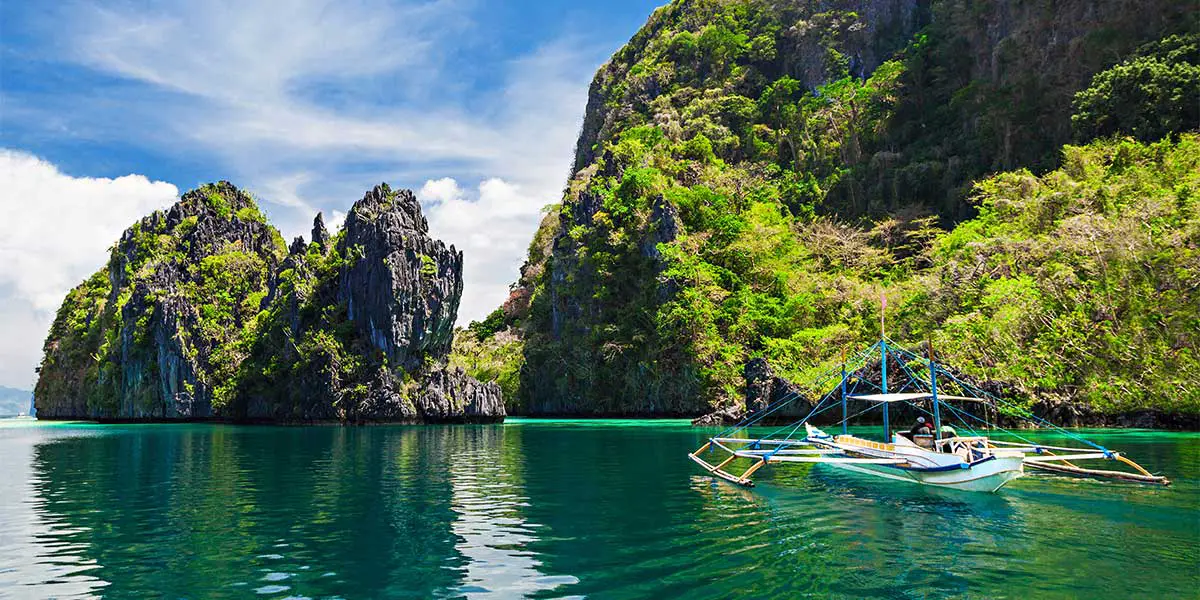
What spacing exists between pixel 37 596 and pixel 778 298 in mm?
66780

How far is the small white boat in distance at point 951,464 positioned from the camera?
2034 cm

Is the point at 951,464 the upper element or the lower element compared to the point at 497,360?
lower

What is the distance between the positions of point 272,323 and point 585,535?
3276 inches

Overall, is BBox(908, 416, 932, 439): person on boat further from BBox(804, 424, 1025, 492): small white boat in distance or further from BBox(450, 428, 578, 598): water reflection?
BBox(450, 428, 578, 598): water reflection

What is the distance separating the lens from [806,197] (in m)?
90.1

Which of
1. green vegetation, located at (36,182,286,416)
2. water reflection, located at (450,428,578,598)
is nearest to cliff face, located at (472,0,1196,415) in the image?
green vegetation, located at (36,182,286,416)

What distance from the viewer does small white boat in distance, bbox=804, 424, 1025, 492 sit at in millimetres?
20344

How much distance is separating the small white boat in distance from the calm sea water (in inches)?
17.6

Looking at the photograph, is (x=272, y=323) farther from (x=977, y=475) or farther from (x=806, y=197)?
(x=977, y=475)

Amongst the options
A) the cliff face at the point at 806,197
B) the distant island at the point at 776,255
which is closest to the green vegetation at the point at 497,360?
the distant island at the point at 776,255

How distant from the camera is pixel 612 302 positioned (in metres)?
83.4

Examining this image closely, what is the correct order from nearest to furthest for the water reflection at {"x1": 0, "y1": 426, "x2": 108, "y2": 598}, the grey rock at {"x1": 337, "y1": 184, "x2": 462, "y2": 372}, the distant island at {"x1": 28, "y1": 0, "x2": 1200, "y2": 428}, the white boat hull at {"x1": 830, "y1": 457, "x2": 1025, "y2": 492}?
the water reflection at {"x1": 0, "y1": 426, "x2": 108, "y2": 598} < the white boat hull at {"x1": 830, "y1": 457, "x2": 1025, "y2": 492} < the distant island at {"x1": 28, "y1": 0, "x2": 1200, "y2": 428} < the grey rock at {"x1": 337, "y1": 184, "x2": 462, "y2": 372}

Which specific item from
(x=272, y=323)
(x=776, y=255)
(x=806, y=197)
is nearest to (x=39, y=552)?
(x=776, y=255)

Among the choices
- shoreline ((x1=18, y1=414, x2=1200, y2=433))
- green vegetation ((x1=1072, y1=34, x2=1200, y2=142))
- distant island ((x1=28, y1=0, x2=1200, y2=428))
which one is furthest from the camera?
green vegetation ((x1=1072, y1=34, x2=1200, y2=142))
